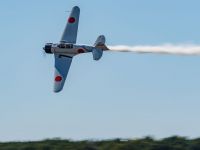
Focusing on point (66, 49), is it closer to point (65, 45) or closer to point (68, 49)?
point (68, 49)

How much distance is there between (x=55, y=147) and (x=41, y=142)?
10746mm

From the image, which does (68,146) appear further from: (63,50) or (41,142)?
(63,50)

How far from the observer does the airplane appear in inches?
3187

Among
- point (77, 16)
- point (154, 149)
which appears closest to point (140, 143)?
point (154, 149)

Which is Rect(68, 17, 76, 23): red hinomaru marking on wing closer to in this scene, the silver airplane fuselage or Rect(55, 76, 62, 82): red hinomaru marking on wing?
the silver airplane fuselage

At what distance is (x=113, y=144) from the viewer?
15312 centimetres

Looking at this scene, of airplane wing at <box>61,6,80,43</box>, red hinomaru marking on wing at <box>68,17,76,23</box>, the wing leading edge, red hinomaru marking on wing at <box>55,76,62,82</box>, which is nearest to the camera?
the wing leading edge

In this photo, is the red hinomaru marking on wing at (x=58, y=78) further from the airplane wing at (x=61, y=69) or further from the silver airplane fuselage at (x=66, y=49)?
the silver airplane fuselage at (x=66, y=49)

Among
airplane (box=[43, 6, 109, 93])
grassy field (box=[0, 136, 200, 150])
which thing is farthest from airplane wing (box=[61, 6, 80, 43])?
grassy field (box=[0, 136, 200, 150])

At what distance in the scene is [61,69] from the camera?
82.9m

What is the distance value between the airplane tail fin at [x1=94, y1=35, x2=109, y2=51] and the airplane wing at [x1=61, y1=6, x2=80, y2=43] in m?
4.31

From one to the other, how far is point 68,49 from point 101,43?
169 inches

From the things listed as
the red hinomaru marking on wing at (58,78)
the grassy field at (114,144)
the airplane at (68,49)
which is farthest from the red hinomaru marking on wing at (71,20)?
the grassy field at (114,144)

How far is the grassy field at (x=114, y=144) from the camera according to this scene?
15112 cm
